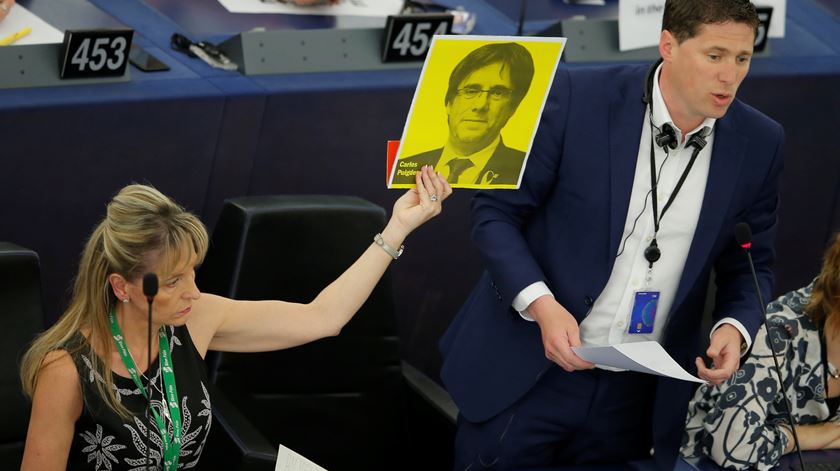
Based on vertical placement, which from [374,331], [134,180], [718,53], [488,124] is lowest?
[374,331]

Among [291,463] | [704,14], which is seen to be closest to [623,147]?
[704,14]

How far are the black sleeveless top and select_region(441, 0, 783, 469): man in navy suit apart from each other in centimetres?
60

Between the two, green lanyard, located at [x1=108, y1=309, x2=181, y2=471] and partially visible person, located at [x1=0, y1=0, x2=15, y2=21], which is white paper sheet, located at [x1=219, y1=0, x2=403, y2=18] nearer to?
partially visible person, located at [x1=0, y1=0, x2=15, y2=21]

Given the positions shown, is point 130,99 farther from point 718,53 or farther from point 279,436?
point 718,53

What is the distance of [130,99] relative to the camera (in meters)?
3.04

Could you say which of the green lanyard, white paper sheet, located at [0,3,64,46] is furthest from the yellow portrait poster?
white paper sheet, located at [0,3,64,46]

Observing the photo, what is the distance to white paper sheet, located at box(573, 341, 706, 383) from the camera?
6.99ft

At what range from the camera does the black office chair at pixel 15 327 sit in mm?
2432

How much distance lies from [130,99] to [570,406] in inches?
49.8

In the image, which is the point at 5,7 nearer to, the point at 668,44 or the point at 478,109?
the point at 478,109

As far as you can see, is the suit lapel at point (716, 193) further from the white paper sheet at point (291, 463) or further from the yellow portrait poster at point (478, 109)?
the white paper sheet at point (291, 463)

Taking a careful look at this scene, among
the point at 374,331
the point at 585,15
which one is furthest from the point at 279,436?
the point at 585,15

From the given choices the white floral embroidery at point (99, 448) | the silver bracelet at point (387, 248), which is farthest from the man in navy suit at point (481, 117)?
the white floral embroidery at point (99, 448)

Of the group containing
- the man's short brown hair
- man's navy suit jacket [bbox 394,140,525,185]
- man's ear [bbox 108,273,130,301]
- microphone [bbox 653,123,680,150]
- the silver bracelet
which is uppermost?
the man's short brown hair
